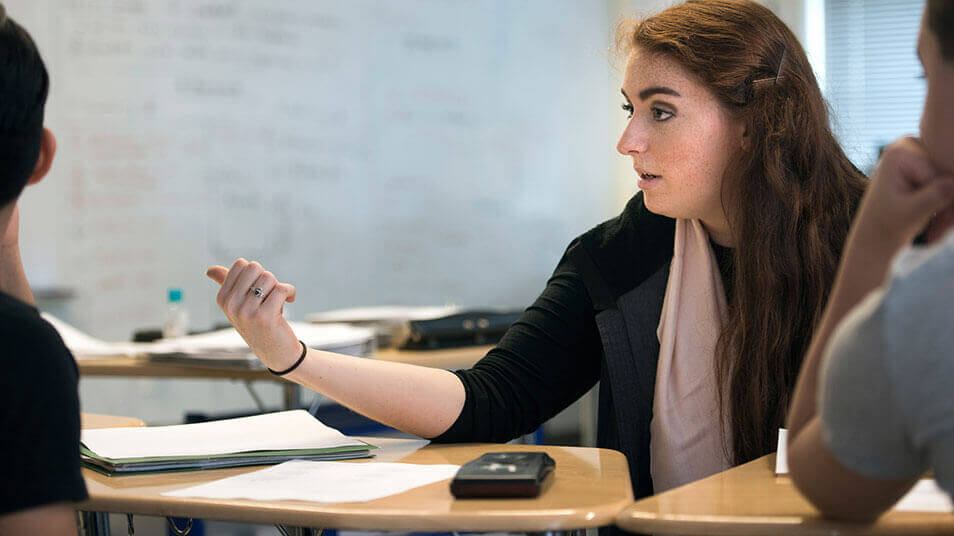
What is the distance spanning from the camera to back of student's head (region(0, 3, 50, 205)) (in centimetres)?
90

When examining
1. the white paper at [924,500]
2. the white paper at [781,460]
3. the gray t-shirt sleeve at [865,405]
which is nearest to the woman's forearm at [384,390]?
the white paper at [781,460]

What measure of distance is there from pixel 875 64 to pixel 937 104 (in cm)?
434

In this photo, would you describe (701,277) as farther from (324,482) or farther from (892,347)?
(892,347)

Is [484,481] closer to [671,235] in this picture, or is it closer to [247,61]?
[671,235]

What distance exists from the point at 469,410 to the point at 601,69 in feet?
12.7

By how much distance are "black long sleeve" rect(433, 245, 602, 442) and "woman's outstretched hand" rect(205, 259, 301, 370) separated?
31 cm

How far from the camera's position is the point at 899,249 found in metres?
0.88

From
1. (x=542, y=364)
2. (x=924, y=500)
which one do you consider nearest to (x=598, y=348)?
(x=542, y=364)

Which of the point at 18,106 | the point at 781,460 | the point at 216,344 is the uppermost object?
the point at 18,106

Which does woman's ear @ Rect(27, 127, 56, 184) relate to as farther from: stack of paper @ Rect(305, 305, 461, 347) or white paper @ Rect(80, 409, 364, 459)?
stack of paper @ Rect(305, 305, 461, 347)

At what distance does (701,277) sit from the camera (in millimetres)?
1624

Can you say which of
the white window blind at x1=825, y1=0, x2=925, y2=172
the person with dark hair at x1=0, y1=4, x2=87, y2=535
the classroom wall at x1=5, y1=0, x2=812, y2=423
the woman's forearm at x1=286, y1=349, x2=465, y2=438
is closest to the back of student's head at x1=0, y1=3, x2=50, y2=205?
the person with dark hair at x1=0, y1=4, x2=87, y2=535

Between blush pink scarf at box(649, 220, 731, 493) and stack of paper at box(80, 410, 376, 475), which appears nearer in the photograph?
stack of paper at box(80, 410, 376, 475)

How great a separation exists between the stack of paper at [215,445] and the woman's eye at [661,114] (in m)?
0.72
